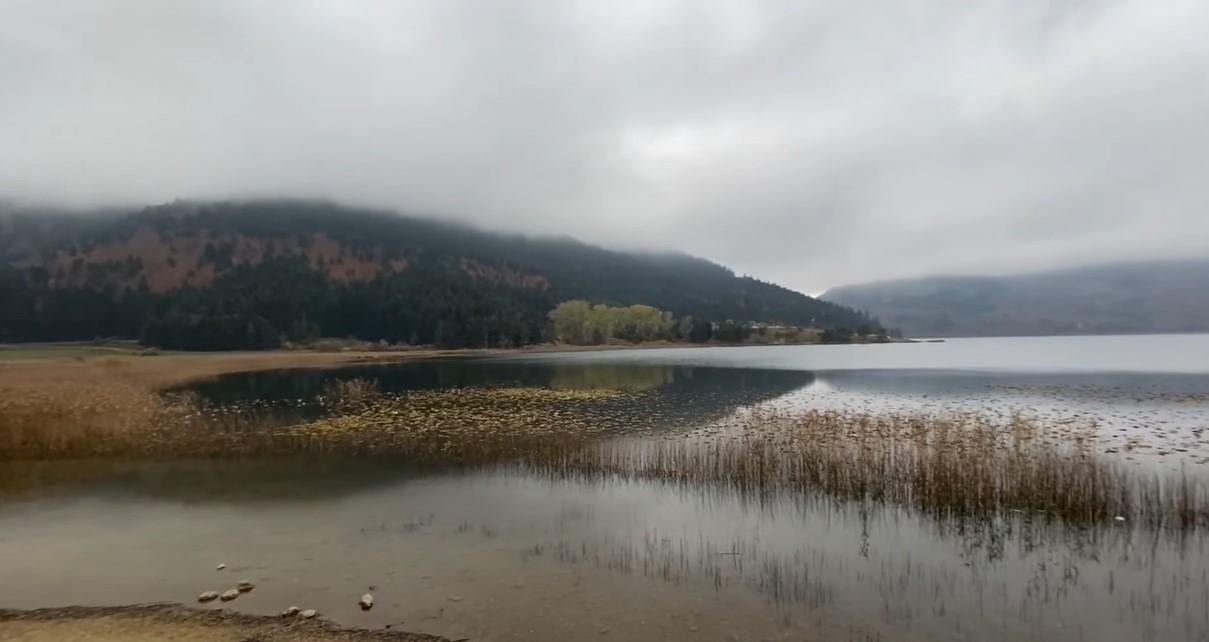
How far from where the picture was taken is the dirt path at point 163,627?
11352mm

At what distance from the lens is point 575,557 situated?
1608 cm

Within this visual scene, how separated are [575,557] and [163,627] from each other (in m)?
8.16

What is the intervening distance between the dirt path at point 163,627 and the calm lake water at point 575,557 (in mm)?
608

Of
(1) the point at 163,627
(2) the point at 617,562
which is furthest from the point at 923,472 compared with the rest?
(1) the point at 163,627

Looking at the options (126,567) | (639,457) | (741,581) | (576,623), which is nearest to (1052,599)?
(741,581)

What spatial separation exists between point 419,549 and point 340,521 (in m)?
3.89

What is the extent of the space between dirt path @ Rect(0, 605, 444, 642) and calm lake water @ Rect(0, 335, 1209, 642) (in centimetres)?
61

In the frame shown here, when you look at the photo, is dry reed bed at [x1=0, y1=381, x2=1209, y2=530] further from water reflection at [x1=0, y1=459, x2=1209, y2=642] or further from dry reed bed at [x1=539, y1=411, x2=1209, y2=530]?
water reflection at [x1=0, y1=459, x2=1209, y2=642]

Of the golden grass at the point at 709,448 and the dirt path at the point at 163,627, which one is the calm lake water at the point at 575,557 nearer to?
the dirt path at the point at 163,627

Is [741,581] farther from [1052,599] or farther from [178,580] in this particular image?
[178,580]

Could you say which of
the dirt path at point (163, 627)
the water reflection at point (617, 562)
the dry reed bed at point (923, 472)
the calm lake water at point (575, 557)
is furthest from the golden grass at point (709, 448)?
the dirt path at point (163, 627)

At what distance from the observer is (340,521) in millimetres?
19172

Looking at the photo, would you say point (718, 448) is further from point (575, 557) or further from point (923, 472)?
point (575, 557)

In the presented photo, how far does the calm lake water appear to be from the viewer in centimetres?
1258
